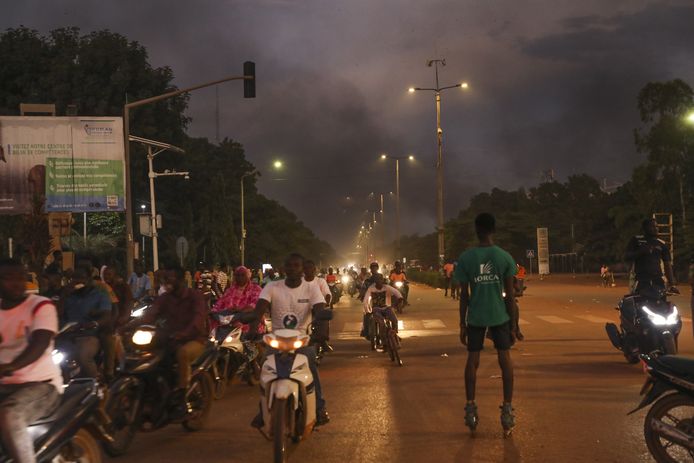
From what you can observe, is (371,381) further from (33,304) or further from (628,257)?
(33,304)

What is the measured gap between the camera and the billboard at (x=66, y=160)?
90.5 ft

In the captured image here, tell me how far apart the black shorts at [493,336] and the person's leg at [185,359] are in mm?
2600

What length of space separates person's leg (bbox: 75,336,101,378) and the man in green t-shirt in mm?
3830

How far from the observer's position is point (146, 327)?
834 centimetres

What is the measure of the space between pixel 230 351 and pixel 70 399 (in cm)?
535

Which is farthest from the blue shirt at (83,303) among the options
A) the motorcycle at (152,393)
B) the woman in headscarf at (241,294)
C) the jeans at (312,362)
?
the jeans at (312,362)

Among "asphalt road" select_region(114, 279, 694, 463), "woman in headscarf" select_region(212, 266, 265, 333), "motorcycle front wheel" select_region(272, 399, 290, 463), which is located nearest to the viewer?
"motorcycle front wheel" select_region(272, 399, 290, 463)

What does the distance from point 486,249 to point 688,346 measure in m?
8.48

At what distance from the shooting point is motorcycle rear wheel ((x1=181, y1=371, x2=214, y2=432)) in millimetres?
8727

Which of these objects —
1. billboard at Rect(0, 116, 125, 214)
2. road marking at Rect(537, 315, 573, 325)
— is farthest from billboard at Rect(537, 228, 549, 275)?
billboard at Rect(0, 116, 125, 214)

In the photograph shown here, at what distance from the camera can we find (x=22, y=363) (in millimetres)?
5477

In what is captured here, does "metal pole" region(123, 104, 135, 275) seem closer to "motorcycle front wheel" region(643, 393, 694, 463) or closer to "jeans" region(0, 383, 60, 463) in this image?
"jeans" region(0, 383, 60, 463)

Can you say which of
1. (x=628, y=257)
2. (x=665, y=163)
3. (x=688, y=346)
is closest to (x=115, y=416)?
(x=628, y=257)

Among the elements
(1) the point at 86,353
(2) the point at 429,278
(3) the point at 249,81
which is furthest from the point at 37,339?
(2) the point at 429,278
